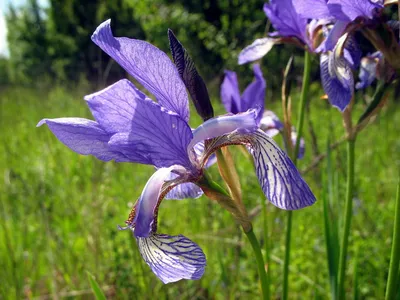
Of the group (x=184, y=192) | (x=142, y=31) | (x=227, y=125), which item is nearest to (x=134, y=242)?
(x=184, y=192)

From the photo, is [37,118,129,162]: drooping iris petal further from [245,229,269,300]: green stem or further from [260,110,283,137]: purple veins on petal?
[260,110,283,137]: purple veins on petal

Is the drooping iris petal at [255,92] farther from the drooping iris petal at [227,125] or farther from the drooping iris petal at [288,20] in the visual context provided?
the drooping iris petal at [227,125]

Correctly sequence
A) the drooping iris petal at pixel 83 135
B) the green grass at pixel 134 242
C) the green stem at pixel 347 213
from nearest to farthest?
the drooping iris petal at pixel 83 135, the green stem at pixel 347 213, the green grass at pixel 134 242

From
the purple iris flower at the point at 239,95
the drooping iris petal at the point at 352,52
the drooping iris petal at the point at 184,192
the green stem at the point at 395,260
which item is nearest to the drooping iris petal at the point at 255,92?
the purple iris flower at the point at 239,95

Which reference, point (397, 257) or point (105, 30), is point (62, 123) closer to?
point (105, 30)

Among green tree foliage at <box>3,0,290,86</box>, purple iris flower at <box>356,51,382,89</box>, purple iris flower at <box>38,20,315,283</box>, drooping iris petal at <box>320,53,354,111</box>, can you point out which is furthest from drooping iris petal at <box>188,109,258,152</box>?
green tree foliage at <box>3,0,290,86</box>

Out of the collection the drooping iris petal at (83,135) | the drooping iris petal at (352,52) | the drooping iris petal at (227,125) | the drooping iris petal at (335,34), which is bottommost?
the drooping iris petal at (227,125)
